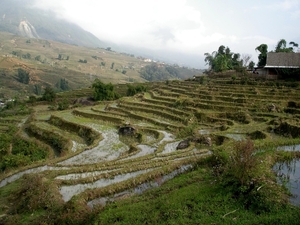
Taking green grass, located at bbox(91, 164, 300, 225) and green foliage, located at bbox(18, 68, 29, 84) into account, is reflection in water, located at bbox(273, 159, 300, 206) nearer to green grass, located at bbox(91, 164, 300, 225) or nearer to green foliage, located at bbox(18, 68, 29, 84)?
green grass, located at bbox(91, 164, 300, 225)

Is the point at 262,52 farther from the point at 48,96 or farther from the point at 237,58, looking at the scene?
the point at 48,96

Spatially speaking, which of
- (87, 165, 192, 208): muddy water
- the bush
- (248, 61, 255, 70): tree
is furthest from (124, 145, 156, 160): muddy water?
(248, 61, 255, 70): tree

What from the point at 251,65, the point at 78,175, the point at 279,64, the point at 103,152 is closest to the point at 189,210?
the point at 78,175

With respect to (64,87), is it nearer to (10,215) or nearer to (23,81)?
(23,81)

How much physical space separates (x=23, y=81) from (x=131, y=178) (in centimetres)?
10023

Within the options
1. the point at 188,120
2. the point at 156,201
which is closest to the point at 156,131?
the point at 188,120

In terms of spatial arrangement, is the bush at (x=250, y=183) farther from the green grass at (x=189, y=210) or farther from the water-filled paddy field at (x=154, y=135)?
the water-filled paddy field at (x=154, y=135)

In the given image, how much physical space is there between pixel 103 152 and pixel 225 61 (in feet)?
133

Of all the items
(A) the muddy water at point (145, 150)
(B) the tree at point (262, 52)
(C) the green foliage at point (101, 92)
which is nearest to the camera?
(A) the muddy water at point (145, 150)

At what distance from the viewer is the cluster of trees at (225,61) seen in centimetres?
5216

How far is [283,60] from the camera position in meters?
37.9

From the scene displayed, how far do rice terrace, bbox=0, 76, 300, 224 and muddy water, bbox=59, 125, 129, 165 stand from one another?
67 millimetres

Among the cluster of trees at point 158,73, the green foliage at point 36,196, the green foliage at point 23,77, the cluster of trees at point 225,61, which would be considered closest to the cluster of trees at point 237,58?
the cluster of trees at point 225,61

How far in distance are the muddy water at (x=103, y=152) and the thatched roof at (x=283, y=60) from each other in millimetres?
26893
